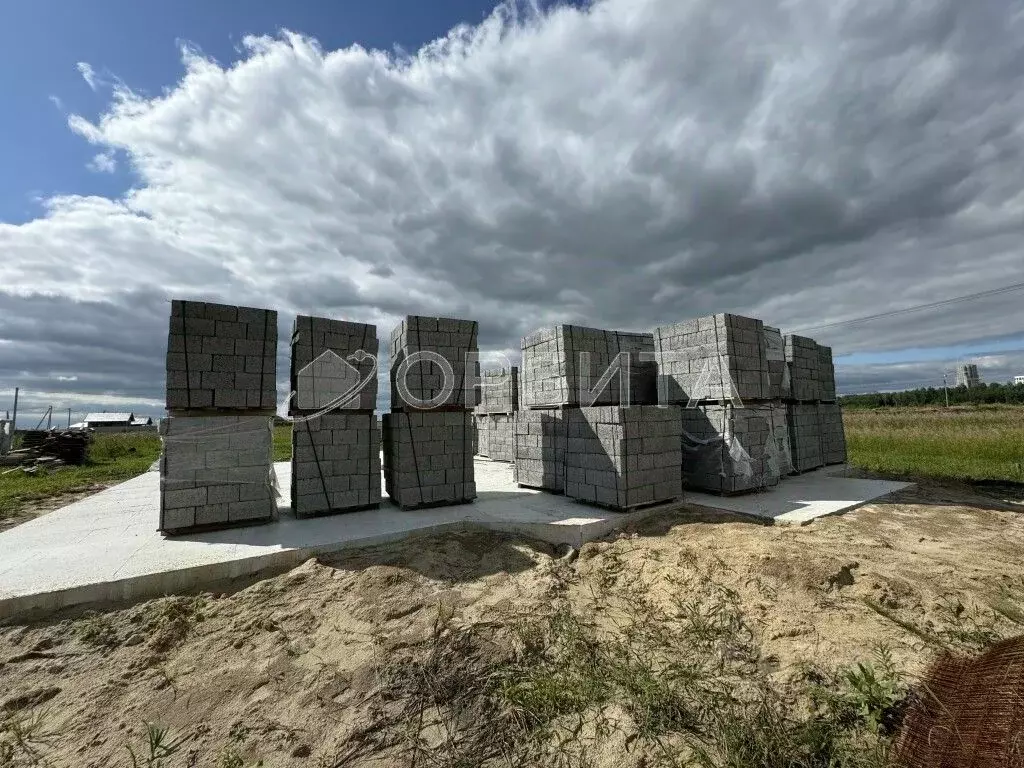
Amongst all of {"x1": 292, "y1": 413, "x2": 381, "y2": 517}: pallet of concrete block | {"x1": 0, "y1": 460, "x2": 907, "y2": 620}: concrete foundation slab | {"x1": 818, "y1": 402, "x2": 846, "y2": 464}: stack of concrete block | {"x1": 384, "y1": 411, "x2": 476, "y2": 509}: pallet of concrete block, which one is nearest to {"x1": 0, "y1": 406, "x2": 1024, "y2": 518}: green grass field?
{"x1": 818, "y1": 402, "x2": 846, "y2": 464}: stack of concrete block

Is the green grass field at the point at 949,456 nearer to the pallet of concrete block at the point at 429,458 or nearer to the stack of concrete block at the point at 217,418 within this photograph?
the pallet of concrete block at the point at 429,458

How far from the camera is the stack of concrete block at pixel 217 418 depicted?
5109 millimetres

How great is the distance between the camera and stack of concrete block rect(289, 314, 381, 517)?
19.1 feet

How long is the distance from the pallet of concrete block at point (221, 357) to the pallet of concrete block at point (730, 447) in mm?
6322

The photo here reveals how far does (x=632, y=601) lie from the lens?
13.4ft

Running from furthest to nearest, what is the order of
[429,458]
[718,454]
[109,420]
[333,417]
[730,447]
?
[109,420]
[718,454]
[730,447]
[429,458]
[333,417]

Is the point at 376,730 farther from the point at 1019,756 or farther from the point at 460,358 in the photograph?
the point at 460,358

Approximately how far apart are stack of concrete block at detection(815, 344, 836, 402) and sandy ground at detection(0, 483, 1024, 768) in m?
5.18

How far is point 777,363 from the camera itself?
910 centimetres

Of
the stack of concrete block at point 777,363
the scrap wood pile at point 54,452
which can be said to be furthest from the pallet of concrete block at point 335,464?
the scrap wood pile at point 54,452

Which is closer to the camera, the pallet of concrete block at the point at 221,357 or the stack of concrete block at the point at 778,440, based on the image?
the pallet of concrete block at the point at 221,357

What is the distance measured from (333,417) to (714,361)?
5.81m
